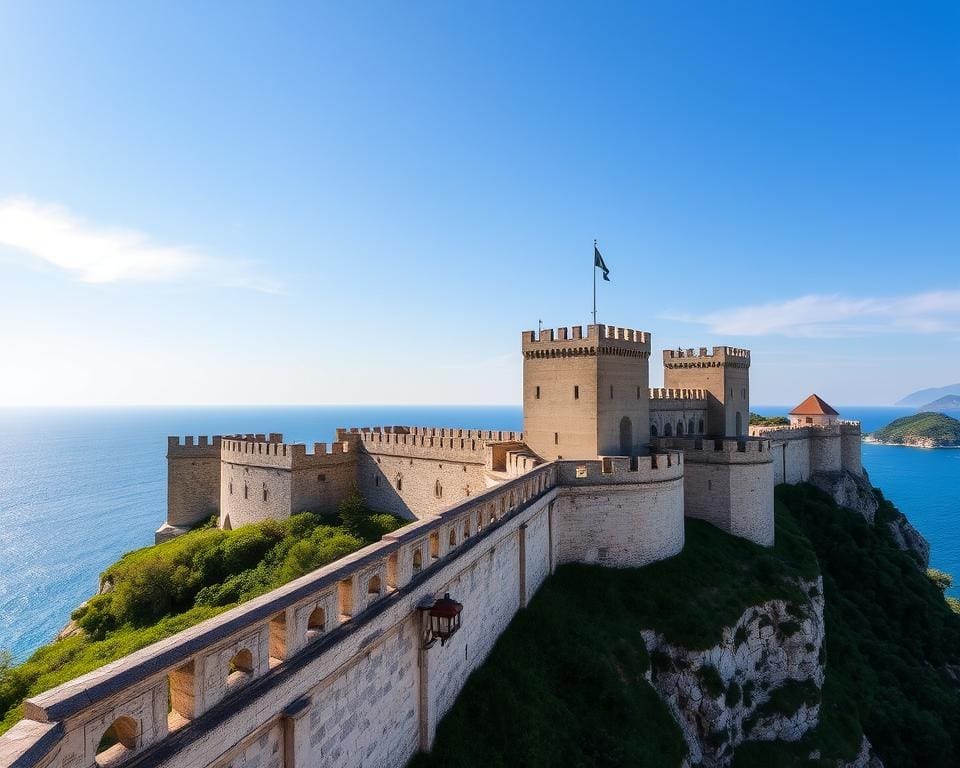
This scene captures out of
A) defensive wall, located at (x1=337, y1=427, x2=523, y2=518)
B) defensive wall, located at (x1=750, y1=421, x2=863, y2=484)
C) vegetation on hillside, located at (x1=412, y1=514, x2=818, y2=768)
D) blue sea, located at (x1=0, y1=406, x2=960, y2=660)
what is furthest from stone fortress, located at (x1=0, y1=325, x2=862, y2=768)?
blue sea, located at (x1=0, y1=406, x2=960, y2=660)

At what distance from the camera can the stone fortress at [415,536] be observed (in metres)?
5.88

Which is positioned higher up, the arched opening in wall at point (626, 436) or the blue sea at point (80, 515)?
the arched opening in wall at point (626, 436)

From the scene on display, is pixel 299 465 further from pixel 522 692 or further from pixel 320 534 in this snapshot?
pixel 522 692

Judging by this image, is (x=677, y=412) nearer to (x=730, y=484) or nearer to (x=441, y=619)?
(x=730, y=484)

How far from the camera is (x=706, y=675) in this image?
20750 mm

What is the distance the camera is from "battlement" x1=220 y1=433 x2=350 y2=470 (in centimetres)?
3281

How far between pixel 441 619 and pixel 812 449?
49949 mm

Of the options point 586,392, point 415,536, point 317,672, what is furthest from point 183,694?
point 586,392

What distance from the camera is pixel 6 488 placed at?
323 ft

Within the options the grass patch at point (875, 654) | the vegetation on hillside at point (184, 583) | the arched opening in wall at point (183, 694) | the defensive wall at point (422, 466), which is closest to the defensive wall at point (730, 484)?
Answer: the grass patch at point (875, 654)

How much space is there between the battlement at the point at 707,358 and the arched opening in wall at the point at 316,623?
36387 millimetres

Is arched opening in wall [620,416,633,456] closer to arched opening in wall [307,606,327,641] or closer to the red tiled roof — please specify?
arched opening in wall [307,606,327,641]

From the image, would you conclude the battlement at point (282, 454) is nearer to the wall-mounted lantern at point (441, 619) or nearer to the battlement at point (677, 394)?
the battlement at point (677, 394)

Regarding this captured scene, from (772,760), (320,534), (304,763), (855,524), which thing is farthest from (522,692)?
(855,524)
